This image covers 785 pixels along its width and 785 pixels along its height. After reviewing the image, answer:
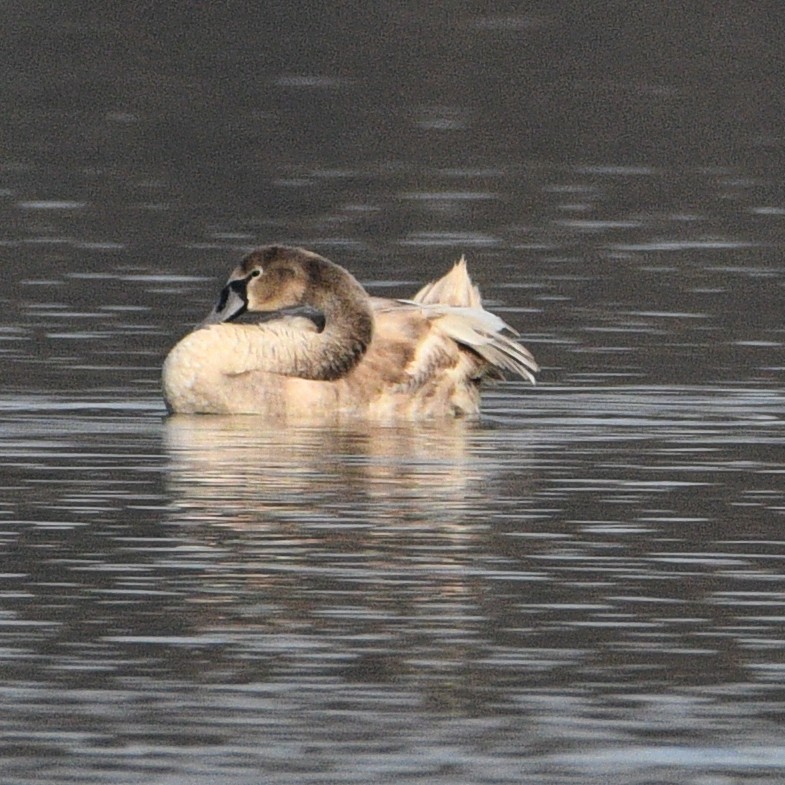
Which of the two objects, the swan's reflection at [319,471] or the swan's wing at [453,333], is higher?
the swan's wing at [453,333]

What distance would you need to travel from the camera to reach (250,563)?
501 inches

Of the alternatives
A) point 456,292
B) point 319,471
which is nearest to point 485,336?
point 456,292

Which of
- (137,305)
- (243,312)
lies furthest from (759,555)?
(137,305)

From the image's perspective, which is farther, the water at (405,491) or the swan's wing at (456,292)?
the swan's wing at (456,292)

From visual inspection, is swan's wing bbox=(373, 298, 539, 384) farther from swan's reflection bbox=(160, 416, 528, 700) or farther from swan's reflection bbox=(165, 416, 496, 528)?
swan's reflection bbox=(160, 416, 528, 700)

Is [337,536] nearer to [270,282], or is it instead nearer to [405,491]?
[405,491]

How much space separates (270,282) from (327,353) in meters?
0.79

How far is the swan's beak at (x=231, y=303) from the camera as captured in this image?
19.1 m

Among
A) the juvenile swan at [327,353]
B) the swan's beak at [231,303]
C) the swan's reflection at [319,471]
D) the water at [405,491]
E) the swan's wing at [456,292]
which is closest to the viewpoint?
the water at [405,491]

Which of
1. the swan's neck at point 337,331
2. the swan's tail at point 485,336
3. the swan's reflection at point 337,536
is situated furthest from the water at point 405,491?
the swan's neck at point 337,331

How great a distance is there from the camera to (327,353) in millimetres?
18625

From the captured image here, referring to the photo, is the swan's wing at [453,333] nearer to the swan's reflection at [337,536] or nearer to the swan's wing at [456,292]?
the swan's wing at [456,292]

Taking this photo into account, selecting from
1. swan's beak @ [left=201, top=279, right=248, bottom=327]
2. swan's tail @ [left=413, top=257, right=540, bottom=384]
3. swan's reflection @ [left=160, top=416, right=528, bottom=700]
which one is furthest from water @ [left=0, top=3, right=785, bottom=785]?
swan's beak @ [left=201, top=279, right=248, bottom=327]

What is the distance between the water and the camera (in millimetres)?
10078
